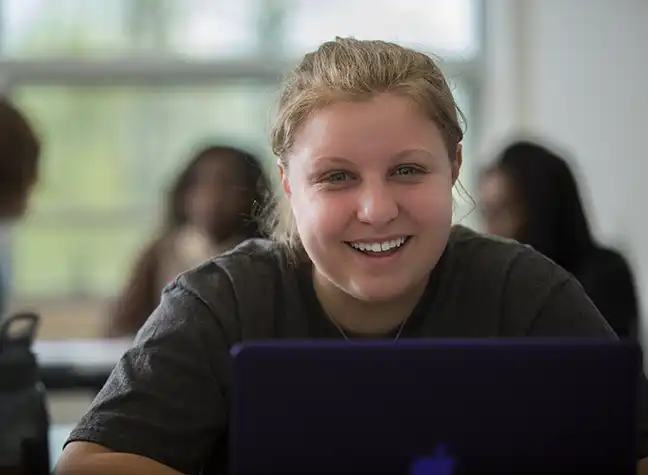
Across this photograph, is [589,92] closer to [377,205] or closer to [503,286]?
[503,286]

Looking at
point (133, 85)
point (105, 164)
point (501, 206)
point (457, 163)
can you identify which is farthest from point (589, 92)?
point (457, 163)

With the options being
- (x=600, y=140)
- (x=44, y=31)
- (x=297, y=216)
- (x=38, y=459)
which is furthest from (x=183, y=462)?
(x=44, y=31)

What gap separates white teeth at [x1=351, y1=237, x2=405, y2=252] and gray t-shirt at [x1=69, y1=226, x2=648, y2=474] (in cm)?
15

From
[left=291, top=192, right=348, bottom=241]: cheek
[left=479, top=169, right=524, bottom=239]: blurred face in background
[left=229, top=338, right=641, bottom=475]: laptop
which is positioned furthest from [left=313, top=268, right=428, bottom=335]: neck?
[left=479, top=169, right=524, bottom=239]: blurred face in background

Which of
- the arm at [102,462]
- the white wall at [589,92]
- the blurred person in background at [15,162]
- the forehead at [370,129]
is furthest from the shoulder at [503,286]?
the white wall at [589,92]

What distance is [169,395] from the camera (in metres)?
1.06

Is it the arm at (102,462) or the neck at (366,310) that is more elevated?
the neck at (366,310)

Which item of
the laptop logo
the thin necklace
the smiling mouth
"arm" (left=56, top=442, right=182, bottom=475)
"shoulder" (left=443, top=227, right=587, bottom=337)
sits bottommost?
"arm" (left=56, top=442, right=182, bottom=475)

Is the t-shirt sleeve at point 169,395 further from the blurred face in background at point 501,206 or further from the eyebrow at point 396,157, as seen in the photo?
the blurred face in background at point 501,206

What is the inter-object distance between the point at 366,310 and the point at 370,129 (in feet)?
0.91

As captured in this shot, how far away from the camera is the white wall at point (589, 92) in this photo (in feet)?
11.7

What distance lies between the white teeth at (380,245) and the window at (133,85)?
2812mm

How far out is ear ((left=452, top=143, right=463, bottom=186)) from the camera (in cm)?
119

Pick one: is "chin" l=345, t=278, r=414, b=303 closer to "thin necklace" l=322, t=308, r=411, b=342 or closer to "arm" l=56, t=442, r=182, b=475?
"thin necklace" l=322, t=308, r=411, b=342
